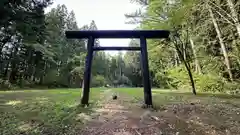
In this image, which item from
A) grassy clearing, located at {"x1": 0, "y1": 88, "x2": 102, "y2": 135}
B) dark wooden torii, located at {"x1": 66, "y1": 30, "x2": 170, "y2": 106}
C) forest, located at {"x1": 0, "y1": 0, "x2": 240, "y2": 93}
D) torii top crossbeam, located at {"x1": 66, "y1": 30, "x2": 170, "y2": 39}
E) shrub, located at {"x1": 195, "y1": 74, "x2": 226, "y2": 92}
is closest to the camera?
grassy clearing, located at {"x1": 0, "y1": 88, "x2": 102, "y2": 135}

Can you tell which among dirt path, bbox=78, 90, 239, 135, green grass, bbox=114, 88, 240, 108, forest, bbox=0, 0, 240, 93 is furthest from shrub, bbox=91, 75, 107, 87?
dirt path, bbox=78, 90, 239, 135

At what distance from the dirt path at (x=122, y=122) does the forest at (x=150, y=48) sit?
4.59m

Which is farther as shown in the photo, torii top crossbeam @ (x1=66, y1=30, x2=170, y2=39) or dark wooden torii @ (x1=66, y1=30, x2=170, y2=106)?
torii top crossbeam @ (x1=66, y1=30, x2=170, y2=39)

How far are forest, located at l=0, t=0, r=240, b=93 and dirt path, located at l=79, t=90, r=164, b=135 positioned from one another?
15.1ft

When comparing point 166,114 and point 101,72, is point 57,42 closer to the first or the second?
point 101,72

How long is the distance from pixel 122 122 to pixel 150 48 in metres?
8.98

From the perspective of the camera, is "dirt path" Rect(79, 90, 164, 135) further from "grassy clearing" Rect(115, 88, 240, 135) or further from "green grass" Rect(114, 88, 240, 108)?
"green grass" Rect(114, 88, 240, 108)

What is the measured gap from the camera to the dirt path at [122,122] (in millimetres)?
3705

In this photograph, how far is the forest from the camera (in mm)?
8602

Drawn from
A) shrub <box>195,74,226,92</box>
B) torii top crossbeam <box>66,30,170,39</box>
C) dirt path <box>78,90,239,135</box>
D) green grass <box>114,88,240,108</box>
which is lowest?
dirt path <box>78,90,239,135</box>

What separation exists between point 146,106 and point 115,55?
110 ft

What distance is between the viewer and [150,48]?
12.6 m

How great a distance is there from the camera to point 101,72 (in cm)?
3136

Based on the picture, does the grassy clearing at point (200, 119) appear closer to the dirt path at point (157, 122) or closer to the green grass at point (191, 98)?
the dirt path at point (157, 122)
